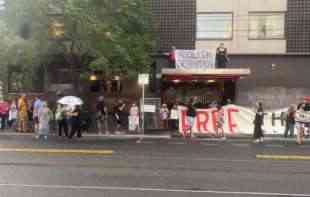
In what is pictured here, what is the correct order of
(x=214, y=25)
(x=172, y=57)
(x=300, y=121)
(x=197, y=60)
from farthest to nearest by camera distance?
(x=214, y=25)
(x=172, y=57)
(x=197, y=60)
(x=300, y=121)

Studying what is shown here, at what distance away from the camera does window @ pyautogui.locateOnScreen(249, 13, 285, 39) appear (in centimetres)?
2562

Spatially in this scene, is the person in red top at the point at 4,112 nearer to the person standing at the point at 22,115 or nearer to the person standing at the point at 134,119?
the person standing at the point at 22,115

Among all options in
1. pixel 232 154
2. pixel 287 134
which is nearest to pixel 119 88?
pixel 287 134

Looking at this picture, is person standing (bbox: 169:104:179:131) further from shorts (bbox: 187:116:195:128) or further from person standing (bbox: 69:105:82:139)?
person standing (bbox: 69:105:82:139)

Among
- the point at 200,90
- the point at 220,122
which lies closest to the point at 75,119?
the point at 220,122

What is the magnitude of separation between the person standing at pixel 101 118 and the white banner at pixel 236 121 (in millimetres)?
3798

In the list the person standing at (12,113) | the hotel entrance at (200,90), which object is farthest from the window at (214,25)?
the person standing at (12,113)

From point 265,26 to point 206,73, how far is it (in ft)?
15.7

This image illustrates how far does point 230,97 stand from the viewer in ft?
85.4

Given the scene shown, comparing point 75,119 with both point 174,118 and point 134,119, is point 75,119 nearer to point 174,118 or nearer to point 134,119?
point 134,119

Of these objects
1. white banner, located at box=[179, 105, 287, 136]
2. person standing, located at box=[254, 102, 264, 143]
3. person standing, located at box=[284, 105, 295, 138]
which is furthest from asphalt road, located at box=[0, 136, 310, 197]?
white banner, located at box=[179, 105, 287, 136]

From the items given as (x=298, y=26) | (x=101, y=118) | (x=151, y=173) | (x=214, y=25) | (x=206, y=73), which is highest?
(x=214, y=25)

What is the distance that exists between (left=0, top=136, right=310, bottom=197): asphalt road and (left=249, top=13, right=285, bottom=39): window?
11.0 m

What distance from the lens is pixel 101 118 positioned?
23250 mm
